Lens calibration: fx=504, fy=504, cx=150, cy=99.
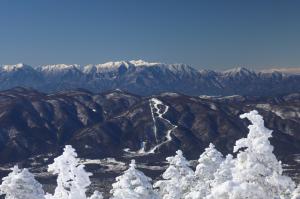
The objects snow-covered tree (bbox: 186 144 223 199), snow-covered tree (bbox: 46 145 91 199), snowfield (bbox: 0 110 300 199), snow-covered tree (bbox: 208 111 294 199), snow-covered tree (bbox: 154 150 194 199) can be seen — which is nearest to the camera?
snow-covered tree (bbox: 208 111 294 199)

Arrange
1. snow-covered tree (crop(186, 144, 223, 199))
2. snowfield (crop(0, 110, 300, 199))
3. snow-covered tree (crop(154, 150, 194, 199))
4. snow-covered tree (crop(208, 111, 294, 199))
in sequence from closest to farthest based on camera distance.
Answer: snow-covered tree (crop(208, 111, 294, 199)) → snowfield (crop(0, 110, 300, 199)) → snow-covered tree (crop(154, 150, 194, 199)) → snow-covered tree (crop(186, 144, 223, 199))

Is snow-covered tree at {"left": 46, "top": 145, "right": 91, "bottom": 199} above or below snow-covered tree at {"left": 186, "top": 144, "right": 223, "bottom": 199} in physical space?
above

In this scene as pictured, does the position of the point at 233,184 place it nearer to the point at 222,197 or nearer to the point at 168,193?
the point at 222,197

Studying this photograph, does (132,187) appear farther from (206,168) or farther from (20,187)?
(206,168)

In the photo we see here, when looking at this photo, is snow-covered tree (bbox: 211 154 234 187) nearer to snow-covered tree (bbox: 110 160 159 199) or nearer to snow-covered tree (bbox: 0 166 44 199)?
snow-covered tree (bbox: 110 160 159 199)

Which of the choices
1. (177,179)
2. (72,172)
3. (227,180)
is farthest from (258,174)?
(177,179)

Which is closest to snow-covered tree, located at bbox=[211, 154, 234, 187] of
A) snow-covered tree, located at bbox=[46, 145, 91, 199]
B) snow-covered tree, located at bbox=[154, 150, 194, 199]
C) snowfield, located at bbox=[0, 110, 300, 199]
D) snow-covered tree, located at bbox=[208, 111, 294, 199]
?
snowfield, located at bbox=[0, 110, 300, 199]

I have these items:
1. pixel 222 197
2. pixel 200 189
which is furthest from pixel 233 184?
pixel 200 189
